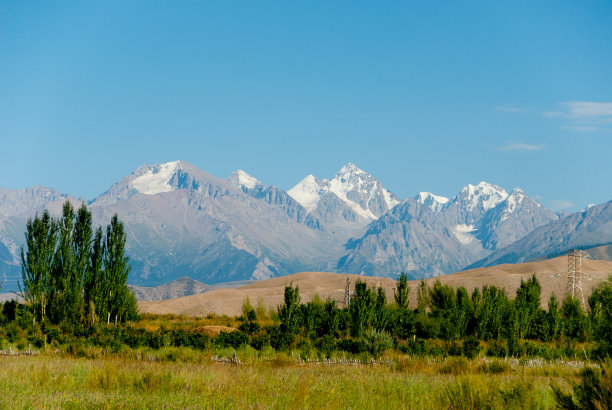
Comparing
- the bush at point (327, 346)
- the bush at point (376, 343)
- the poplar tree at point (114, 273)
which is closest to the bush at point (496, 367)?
the bush at point (376, 343)

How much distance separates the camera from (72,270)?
42.6 metres

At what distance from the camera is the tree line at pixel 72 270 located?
41.6 metres

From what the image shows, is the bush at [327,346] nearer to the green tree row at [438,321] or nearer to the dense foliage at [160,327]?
the dense foliage at [160,327]

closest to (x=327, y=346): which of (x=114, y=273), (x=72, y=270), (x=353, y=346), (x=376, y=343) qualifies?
(x=353, y=346)

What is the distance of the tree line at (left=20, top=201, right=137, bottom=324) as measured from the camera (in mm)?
41625

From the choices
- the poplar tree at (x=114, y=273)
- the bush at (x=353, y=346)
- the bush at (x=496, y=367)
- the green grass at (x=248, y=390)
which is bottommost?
the bush at (x=353, y=346)

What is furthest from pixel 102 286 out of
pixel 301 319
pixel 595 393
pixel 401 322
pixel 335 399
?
pixel 595 393

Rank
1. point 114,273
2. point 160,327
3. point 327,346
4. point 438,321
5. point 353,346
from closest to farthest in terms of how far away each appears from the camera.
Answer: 1. point 327,346
2. point 353,346
3. point 438,321
4. point 160,327
5. point 114,273

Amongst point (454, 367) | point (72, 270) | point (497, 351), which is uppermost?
point (72, 270)

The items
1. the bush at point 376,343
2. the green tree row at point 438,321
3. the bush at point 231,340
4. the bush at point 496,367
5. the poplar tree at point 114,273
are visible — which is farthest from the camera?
the poplar tree at point 114,273

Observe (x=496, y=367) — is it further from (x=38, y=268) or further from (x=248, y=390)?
(x=38, y=268)

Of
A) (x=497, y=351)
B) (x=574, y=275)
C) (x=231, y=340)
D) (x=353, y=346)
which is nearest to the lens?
(x=353, y=346)

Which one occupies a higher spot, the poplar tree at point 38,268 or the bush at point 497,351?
the poplar tree at point 38,268

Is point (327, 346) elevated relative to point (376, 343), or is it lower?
lower
